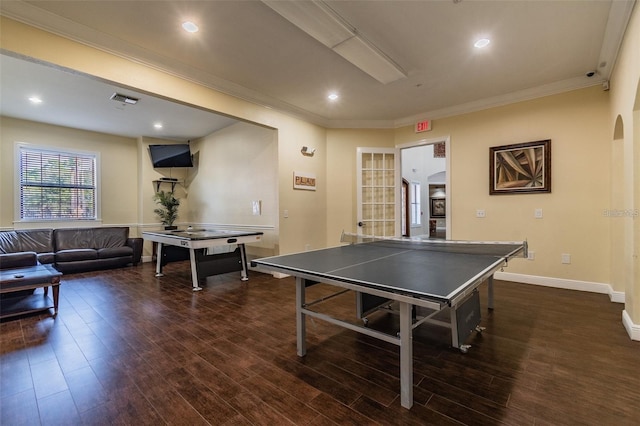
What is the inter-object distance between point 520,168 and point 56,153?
881 cm

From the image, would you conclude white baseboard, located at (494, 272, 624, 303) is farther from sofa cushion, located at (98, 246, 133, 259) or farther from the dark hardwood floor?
sofa cushion, located at (98, 246, 133, 259)

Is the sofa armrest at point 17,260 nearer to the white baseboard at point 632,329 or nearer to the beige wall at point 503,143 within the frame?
the beige wall at point 503,143

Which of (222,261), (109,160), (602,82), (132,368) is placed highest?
(602,82)

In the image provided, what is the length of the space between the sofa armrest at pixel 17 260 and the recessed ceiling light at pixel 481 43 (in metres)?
5.99

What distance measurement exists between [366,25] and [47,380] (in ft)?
12.5

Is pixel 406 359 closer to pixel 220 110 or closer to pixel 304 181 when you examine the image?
pixel 220 110

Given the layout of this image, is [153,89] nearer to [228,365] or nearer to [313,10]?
[313,10]

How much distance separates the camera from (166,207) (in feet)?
22.6

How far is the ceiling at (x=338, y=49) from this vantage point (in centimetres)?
246

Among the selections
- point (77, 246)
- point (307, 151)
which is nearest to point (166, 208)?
point (77, 246)

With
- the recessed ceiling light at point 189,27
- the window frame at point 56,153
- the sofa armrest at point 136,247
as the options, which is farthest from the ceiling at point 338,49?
the sofa armrest at point 136,247

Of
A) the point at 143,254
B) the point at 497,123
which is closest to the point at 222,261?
the point at 143,254

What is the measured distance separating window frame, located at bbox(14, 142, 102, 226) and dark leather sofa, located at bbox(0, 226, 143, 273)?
0.44 meters

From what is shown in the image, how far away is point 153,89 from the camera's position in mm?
3264
